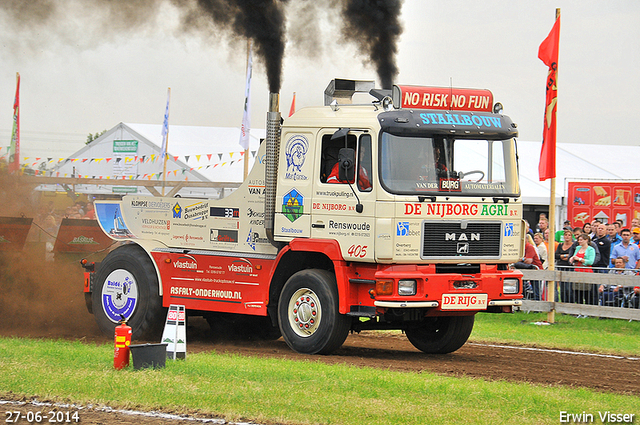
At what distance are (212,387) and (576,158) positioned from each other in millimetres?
25965

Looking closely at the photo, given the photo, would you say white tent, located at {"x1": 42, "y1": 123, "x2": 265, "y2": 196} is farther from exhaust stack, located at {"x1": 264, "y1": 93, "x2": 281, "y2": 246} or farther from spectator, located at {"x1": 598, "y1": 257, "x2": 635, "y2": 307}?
exhaust stack, located at {"x1": 264, "y1": 93, "x2": 281, "y2": 246}

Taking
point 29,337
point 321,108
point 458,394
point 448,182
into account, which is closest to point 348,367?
point 458,394

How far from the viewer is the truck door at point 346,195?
994 centimetres

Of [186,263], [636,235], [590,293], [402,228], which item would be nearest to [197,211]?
[186,263]

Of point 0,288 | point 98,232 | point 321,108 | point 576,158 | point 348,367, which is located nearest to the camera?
point 348,367

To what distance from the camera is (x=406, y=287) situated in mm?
9844

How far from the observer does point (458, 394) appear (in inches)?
301

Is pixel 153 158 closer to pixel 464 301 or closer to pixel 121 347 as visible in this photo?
pixel 464 301

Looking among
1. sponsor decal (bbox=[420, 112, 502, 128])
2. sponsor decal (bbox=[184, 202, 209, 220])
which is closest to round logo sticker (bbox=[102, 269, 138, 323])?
sponsor decal (bbox=[184, 202, 209, 220])

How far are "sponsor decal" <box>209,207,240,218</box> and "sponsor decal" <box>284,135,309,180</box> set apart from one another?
3.72 feet

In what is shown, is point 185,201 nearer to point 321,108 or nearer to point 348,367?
point 321,108

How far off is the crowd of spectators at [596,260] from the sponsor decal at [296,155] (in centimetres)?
643

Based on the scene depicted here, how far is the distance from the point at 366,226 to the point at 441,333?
2510 mm

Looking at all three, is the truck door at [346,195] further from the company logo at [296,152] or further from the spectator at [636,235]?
the spectator at [636,235]
